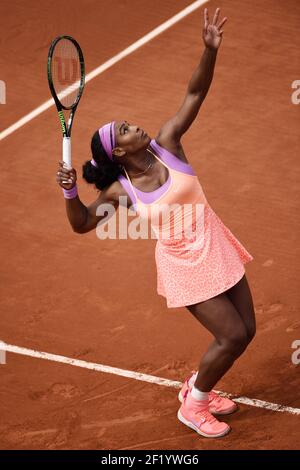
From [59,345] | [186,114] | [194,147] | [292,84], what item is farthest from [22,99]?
[186,114]

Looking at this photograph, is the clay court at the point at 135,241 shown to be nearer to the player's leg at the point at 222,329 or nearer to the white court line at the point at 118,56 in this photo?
the white court line at the point at 118,56

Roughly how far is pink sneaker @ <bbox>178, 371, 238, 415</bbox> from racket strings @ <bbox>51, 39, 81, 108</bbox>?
2.35 m

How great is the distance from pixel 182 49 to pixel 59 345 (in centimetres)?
571

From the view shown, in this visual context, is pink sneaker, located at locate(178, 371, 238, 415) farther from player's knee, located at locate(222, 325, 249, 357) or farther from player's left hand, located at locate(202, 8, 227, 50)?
player's left hand, located at locate(202, 8, 227, 50)

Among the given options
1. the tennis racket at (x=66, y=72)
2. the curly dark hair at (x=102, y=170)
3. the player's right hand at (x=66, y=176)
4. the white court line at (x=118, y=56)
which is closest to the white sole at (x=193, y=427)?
the curly dark hair at (x=102, y=170)

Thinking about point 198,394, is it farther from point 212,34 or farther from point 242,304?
point 212,34

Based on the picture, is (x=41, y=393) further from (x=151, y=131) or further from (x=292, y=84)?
(x=292, y=84)

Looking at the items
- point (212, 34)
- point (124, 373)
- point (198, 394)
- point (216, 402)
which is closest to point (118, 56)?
point (124, 373)

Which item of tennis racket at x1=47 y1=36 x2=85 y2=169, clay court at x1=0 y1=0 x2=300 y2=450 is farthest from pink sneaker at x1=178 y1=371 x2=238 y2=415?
tennis racket at x1=47 y1=36 x2=85 y2=169

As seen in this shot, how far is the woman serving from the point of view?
22.4ft

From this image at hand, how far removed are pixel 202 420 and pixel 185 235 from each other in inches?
59.3

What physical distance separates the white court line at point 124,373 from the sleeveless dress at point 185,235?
1244 mm

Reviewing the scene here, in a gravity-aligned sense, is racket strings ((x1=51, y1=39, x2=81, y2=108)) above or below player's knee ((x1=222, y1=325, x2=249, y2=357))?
above
